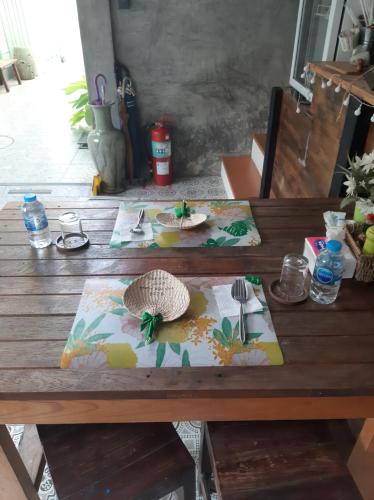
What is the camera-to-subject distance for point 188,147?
3797 millimetres

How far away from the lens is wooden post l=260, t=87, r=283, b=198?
2760mm

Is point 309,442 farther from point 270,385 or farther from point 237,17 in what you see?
point 237,17

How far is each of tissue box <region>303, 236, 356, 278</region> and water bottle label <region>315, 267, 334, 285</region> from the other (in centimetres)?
10

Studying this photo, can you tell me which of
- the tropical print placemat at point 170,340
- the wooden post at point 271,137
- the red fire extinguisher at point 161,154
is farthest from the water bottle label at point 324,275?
the red fire extinguisher at point 161,154

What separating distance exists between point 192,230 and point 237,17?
8.65 ft

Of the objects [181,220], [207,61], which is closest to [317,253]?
[181,220]

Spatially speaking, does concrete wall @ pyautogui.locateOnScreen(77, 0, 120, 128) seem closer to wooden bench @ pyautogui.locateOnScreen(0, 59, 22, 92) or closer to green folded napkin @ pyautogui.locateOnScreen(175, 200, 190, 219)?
green folded napkin @ pyautogui.locateOnScreen(175, 200, 190, 219)

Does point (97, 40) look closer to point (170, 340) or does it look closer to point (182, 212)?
point (182, 212)

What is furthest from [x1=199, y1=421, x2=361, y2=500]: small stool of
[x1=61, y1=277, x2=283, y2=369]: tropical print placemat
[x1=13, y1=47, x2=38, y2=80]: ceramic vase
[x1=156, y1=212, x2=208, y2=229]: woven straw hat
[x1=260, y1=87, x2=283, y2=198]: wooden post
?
[x1=13, y1=47, x2=38, y2=80]: ceramic vase

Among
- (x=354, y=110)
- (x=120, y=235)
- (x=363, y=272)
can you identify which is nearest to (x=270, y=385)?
(x=363, y=272)

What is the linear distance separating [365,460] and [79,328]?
2.67ft

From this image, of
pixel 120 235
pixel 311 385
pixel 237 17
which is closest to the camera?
pixel 311 385

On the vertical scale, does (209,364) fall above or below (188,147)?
above

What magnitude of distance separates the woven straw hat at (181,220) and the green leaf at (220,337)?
1.62ft
